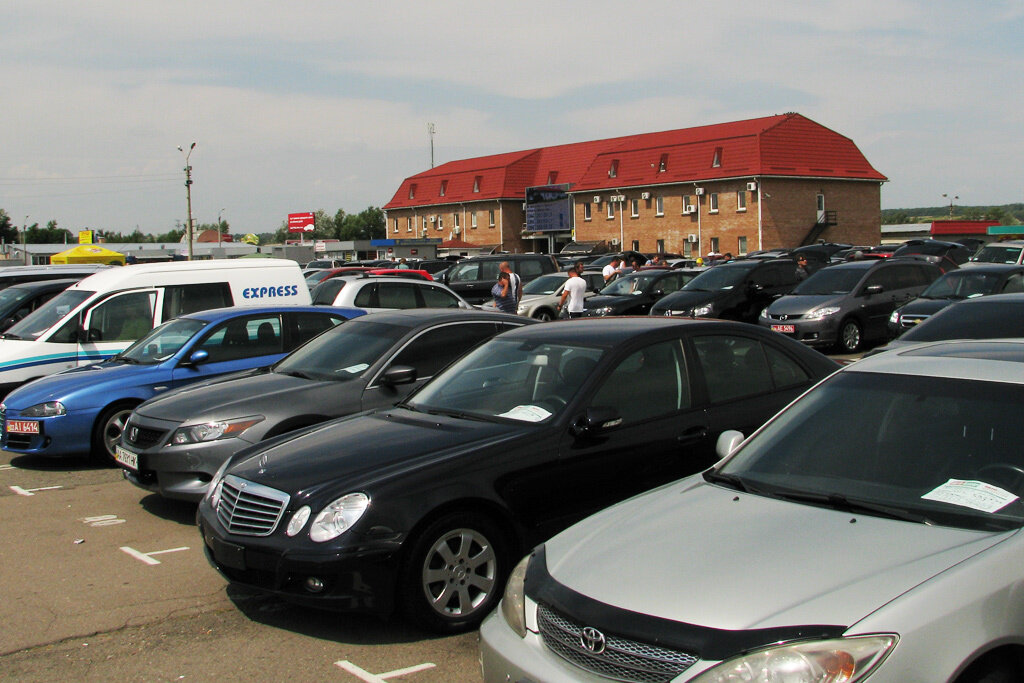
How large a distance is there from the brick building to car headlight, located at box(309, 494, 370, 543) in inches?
2056

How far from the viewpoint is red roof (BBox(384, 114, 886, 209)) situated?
6291 cm

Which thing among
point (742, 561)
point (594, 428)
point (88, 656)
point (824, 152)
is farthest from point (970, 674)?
point (824, 152)

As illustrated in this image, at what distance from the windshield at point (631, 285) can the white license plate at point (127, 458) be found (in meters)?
15.4

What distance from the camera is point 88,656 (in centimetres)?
466

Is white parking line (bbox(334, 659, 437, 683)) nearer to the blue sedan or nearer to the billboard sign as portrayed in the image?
the blue sedan

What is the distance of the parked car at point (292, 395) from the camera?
6.91 m

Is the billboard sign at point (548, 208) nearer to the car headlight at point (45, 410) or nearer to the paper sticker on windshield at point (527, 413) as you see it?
the car headlight at point (45, 410)

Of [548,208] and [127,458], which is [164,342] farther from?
[548,208]

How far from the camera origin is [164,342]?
9734 mm

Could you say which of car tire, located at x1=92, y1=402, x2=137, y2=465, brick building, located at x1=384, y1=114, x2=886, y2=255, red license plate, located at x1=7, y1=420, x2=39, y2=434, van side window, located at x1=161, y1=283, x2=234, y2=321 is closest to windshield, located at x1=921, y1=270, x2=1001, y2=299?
van side window, located at x1=161, y1=283, x2=234, y2=321

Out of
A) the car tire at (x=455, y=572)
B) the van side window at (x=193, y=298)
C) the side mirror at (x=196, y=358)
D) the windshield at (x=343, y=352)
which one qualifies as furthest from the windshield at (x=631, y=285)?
the car tire at (x=455, y=572)

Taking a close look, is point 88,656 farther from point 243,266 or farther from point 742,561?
point 243,266

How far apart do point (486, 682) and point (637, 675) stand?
0.76m

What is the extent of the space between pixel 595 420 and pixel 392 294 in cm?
1077
